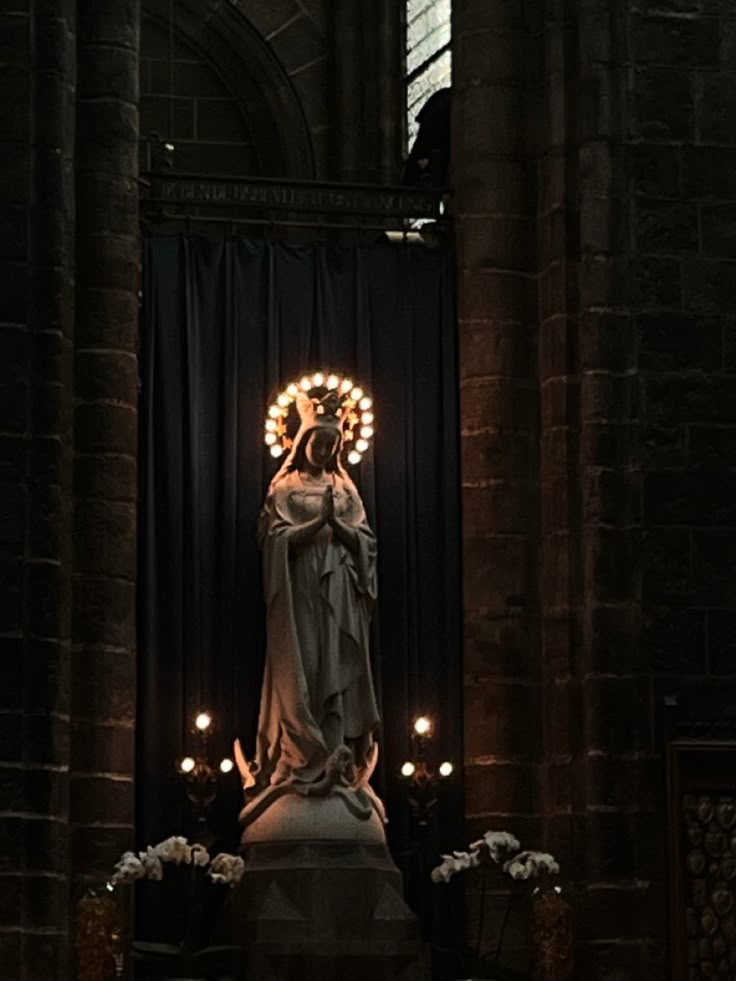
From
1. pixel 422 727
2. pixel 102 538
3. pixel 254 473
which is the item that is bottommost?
pixel 422 727

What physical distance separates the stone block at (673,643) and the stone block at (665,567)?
0.37 ft

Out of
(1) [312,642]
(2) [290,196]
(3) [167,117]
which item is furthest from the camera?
(3) [167,117]

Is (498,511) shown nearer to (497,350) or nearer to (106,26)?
(497,350)

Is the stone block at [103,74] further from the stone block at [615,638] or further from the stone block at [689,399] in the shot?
the stone block at [615,638]

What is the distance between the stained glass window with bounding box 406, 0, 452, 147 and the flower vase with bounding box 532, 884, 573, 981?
24.7ft

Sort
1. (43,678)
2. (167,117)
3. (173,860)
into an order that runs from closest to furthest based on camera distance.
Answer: (173,860) < (43,678) < (167,117)

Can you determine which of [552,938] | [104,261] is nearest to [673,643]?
[552,938]

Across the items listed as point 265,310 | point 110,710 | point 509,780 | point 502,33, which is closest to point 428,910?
point 509,780

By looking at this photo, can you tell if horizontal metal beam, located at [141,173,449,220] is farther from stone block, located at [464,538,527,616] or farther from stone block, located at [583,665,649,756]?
stone block, located at [583,665,649,756]

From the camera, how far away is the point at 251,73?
24953 mm

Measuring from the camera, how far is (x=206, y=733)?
19.4 metres

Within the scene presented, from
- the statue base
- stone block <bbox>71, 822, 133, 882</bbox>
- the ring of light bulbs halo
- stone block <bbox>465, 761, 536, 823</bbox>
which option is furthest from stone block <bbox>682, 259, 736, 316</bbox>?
stone block <bbox>71, 822, 133, 882</bbox>

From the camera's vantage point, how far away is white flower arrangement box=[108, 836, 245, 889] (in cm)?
Answer: 1856

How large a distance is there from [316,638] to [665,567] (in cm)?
217
